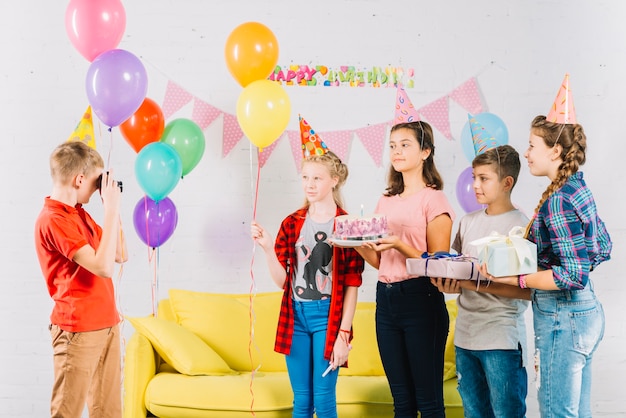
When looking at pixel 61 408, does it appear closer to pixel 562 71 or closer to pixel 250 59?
pixel 250 59

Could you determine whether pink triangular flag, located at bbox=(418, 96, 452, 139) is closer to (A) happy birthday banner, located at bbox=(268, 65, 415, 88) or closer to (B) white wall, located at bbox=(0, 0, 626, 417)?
(B) white wall, located at bbox=(0, 0, 626, 417)

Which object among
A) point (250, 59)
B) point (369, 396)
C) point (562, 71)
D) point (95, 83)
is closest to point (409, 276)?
point (369, 396)

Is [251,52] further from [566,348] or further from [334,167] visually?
[566,348]

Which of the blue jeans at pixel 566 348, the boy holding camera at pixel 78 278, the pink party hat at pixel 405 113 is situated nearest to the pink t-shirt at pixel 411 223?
the pink party hat at pixel 405 113

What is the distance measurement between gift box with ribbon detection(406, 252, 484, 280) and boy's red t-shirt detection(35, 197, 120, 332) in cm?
120

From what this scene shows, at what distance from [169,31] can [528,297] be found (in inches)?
102

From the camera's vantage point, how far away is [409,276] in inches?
100

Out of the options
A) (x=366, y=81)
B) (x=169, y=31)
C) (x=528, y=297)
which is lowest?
(x=528, y=297)

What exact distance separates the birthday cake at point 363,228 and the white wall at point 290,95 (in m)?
1.48

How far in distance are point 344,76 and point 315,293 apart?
169 cm

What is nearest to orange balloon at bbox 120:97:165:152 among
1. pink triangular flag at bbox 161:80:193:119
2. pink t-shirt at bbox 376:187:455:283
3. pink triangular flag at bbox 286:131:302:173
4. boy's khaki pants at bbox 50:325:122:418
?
pink triangular flag at bbox 161:80:193:119

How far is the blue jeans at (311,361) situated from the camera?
272 centimetres

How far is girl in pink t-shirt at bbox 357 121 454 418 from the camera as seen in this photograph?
8.16 ft

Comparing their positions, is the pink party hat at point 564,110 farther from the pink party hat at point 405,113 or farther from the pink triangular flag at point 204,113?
the pink triangular flag at point 204,113
